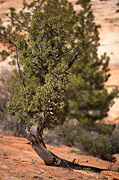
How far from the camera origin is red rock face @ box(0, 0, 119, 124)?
2026cm

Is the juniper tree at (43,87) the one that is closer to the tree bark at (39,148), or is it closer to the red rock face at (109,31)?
the tree bark at (39,148)

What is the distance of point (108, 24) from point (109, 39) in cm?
230

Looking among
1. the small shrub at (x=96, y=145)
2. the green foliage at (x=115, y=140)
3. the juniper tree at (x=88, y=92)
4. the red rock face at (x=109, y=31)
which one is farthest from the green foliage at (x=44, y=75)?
the red rock face at (x=109, y=31)

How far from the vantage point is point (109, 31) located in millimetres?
22766

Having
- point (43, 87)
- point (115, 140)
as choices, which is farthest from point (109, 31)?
point (43, 87)

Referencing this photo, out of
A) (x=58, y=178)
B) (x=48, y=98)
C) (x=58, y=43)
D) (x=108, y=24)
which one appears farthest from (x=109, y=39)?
(x=58, y=178)

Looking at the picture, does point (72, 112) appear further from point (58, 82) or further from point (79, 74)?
point (58, 82)

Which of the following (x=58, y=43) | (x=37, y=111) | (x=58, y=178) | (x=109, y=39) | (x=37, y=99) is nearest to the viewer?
(x=58, y=178)

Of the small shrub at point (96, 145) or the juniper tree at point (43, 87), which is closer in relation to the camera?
the juniper tree at point (43, 87)

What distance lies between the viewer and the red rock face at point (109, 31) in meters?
20.3

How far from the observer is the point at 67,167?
5.89 meters

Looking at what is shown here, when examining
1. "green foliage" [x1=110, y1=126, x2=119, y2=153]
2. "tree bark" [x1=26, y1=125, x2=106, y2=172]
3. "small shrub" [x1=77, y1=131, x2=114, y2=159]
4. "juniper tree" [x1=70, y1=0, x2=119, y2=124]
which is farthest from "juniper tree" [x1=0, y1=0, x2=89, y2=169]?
"green foliage" [x1=110, y1=126, x2=119, y2=153]

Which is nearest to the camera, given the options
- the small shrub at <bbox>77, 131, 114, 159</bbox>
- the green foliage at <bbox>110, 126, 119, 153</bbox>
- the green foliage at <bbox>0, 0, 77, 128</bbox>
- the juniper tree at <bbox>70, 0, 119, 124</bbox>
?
the green foliage at <bbox>0, 0, 77, 128</bbox>

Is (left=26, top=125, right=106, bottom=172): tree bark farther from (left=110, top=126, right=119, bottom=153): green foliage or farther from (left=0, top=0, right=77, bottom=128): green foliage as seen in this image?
(left=110, top=126, right=119, bottom=153): green foliage
